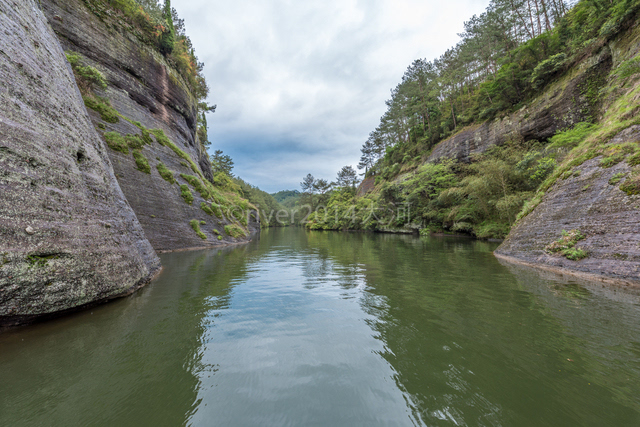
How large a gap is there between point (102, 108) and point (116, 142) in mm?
2343

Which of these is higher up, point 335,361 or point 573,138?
point 573,138

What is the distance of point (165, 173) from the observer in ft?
44.5

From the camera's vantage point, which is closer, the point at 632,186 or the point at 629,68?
the point at 632,186

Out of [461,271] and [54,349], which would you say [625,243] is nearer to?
[461,271]

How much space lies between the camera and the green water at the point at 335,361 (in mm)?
2018

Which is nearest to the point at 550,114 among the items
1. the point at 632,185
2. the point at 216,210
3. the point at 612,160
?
the point at 612,160

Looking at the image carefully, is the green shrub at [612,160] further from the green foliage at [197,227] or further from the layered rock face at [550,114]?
the green foliage at [197,227]

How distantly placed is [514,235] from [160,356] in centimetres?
1223

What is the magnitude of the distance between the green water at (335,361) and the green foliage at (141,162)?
394 inches

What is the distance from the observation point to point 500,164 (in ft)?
53.7

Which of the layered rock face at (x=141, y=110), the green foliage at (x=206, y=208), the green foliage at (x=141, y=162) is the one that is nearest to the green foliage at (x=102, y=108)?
the layered rock face at (x=141, y=110)

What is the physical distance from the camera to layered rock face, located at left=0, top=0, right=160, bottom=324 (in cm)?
339

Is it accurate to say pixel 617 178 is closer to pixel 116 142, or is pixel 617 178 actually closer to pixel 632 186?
pixel 632 186

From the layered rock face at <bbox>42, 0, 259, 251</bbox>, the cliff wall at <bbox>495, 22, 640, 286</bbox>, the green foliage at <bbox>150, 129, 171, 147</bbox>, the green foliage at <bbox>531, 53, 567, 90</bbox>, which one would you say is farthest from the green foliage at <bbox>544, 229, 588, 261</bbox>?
the green foliage at <bbox>150, 129, 171, 147</bbox>
